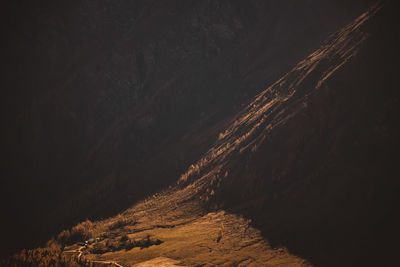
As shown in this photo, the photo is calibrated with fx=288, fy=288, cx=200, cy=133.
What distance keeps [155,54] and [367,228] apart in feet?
161

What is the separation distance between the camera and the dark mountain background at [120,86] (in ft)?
132

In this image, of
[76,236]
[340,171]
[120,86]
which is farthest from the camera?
[120,86]

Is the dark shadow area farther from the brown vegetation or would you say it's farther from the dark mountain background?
the dark mountain background

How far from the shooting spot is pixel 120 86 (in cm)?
5519

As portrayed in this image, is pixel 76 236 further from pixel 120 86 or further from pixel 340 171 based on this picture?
pixel 120 86

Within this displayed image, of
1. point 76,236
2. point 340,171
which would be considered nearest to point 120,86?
point 76,236

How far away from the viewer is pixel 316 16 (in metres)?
49.4

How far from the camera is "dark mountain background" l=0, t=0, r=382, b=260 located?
4025 cm

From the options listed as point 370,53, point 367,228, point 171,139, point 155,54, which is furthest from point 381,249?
point 155,54

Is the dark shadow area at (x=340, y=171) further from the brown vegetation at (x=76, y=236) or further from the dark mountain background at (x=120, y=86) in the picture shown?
the dark mountain background at (x=120, y=86)

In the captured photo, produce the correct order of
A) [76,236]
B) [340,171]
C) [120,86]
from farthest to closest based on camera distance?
[120,86] → [76,236] → [340,171]

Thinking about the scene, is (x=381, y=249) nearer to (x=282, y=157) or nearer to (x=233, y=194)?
(x=282, y=157)

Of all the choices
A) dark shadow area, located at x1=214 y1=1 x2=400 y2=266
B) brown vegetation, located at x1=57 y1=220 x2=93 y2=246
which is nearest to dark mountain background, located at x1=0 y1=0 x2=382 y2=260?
brown vegetation, located at x1=57 y1=220 x2=93 y2=246

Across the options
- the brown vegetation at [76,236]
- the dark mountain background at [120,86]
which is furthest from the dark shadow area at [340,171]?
the dark mountain background at [120,86]
